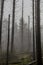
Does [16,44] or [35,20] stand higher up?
[35,20]

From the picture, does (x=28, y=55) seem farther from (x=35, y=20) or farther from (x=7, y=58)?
(x=35, y=20)

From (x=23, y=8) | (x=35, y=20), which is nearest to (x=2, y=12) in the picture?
(x=23, y=8)

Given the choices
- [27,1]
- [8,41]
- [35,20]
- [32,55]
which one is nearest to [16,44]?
[8,41]

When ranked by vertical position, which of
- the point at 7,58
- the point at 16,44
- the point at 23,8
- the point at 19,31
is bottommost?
the point at 7,58

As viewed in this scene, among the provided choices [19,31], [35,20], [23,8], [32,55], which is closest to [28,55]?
[32,55]

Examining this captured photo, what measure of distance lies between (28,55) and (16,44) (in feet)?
0.58

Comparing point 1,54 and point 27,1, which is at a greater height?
point 27,1

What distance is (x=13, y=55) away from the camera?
175cm

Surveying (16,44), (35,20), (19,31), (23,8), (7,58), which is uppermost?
(23,8)

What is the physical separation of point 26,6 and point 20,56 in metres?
0.56

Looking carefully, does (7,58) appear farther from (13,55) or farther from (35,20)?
(35,20)

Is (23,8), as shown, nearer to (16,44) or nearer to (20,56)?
(16,44)

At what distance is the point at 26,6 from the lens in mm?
1819

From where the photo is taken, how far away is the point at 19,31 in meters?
1.80
